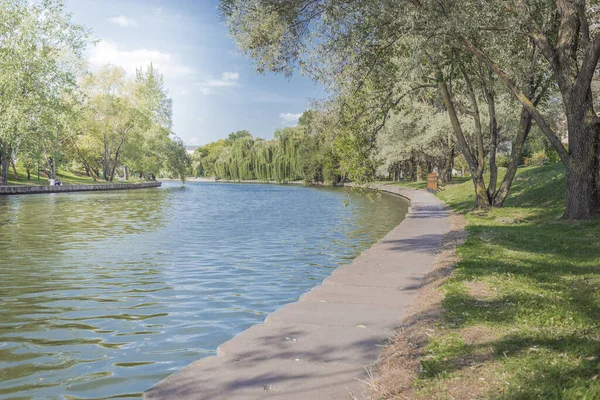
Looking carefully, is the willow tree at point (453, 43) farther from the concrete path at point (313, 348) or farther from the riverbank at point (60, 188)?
the riverbank at point (60, 188)

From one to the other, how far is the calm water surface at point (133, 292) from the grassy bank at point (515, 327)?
308cm

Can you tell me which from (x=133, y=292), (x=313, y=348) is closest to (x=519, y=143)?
(x=133, y=292)

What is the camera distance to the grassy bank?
4.16m

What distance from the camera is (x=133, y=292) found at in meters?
10.6

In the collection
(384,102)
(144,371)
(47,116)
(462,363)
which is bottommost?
(144,371)

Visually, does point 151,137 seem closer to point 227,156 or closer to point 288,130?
point 288,130

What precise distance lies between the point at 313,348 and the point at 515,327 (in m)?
2.15

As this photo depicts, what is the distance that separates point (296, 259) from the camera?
1468 cm

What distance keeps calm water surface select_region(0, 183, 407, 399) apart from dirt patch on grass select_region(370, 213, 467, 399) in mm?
2543

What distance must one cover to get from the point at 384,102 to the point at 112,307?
14.0 meters

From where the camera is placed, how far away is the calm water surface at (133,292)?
6.35m

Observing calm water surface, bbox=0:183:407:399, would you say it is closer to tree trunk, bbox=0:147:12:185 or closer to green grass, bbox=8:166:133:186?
tree trunk, bbox=0:147:12:185

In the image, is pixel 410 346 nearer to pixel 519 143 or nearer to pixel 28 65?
pixel 519 143

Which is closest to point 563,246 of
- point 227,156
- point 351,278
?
point 351,278
